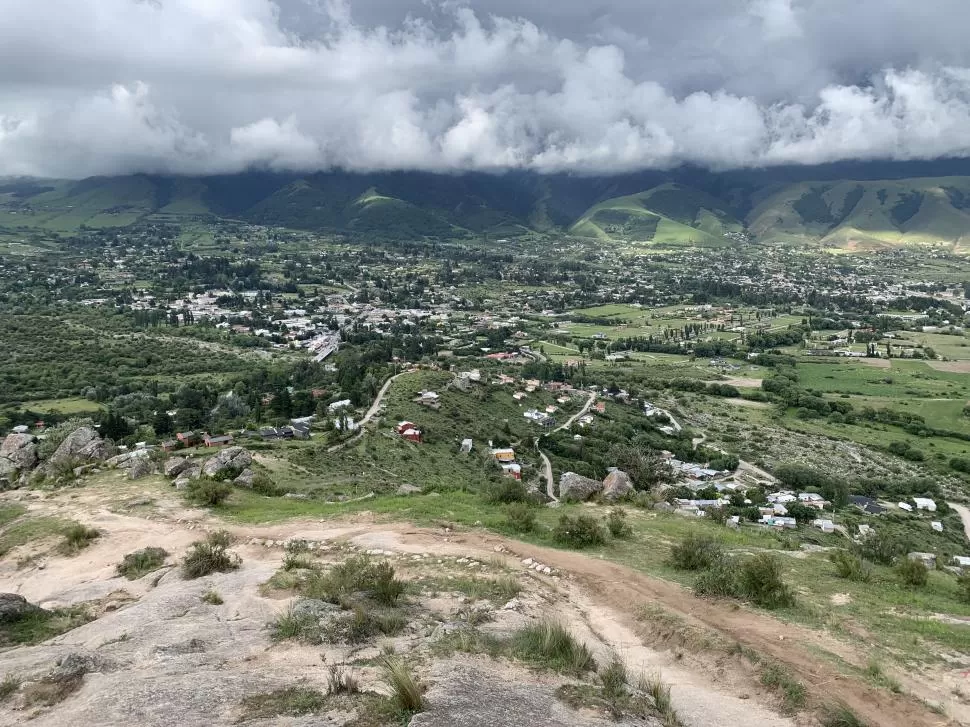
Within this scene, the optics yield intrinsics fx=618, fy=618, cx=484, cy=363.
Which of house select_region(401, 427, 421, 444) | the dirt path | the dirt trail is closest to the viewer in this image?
the dirt trail

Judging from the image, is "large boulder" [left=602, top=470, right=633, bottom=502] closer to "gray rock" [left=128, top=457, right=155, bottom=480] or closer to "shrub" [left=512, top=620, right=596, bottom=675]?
"shrub" [left=512, top=620, right=596, bottom=675]

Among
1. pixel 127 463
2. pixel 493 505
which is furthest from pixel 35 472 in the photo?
pixel 493 505

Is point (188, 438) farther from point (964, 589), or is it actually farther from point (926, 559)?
point (926, 559)

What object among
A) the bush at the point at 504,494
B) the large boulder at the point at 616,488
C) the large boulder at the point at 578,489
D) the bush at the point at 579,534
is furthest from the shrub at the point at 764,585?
the large boulder at the point at 578,489

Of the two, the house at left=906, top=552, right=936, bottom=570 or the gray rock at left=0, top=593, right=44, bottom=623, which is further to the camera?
the house at left=906, top=552, right=936, bottom=570

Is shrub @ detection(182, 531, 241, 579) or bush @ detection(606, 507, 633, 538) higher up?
shrub @ detection(182, 531, 241, 579)

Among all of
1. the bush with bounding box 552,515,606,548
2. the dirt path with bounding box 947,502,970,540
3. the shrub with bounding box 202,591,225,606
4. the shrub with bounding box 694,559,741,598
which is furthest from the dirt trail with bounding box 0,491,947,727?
the dirt path with bounding box 947,502,970,540

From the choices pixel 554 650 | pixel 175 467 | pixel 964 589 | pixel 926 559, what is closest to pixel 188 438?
pixel 175 467
